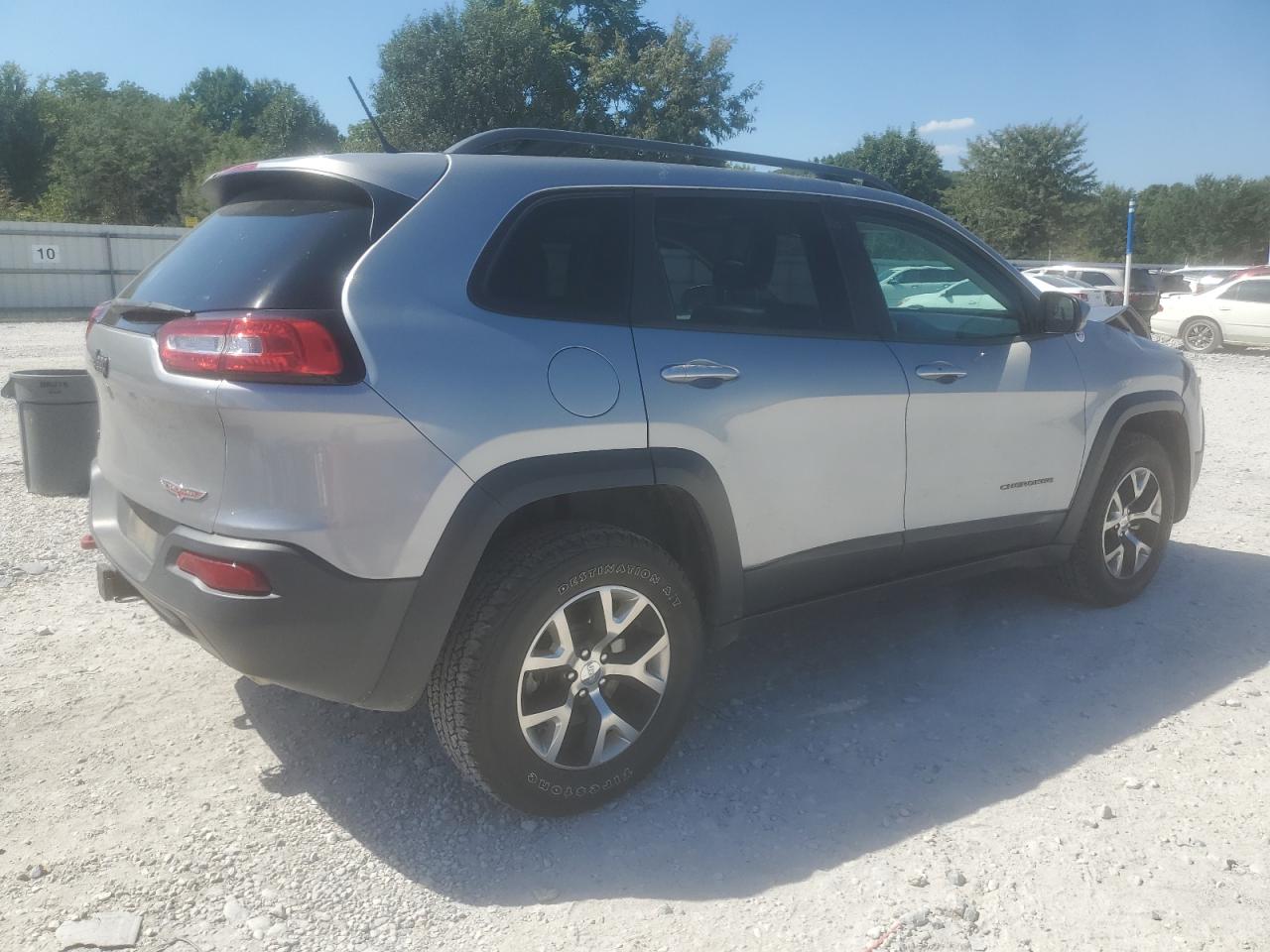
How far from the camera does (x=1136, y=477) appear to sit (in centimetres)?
461

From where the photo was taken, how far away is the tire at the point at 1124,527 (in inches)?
177

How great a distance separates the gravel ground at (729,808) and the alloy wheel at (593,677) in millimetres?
248

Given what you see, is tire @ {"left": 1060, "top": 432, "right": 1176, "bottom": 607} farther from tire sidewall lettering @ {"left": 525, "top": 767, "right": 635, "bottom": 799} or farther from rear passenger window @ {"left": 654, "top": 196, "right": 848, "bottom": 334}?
tire sidewall lettering @ {"left": 525, "top": 767, "right": 635, "bottom": 799}

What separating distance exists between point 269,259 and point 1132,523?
3.84 metres

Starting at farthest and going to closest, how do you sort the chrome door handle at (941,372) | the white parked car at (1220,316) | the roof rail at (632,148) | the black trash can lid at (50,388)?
the white parked car at (1220,316), the black trash can lid at (50,388), the chrome door handle at (941,372), the roof rail at (632,148)

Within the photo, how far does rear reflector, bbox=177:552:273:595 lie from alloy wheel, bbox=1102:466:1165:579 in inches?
141

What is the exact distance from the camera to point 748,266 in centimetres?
339

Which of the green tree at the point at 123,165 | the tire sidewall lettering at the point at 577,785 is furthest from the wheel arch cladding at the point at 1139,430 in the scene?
the green tree at the point at 123,165

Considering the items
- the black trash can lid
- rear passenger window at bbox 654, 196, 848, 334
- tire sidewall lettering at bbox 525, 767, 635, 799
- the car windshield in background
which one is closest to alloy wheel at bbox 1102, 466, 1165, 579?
rear passenger window at bbox 654, 196, 848, 334

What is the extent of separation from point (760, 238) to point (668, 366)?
733 millimetres

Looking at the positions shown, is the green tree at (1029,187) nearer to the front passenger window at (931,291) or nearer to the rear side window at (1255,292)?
the rear side window at (1255,292)

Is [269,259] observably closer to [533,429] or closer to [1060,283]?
[533,429]

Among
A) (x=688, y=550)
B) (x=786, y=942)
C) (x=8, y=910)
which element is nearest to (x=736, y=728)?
(x=688, y=550)

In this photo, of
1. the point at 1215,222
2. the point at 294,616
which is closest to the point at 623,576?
the point at 294,616
